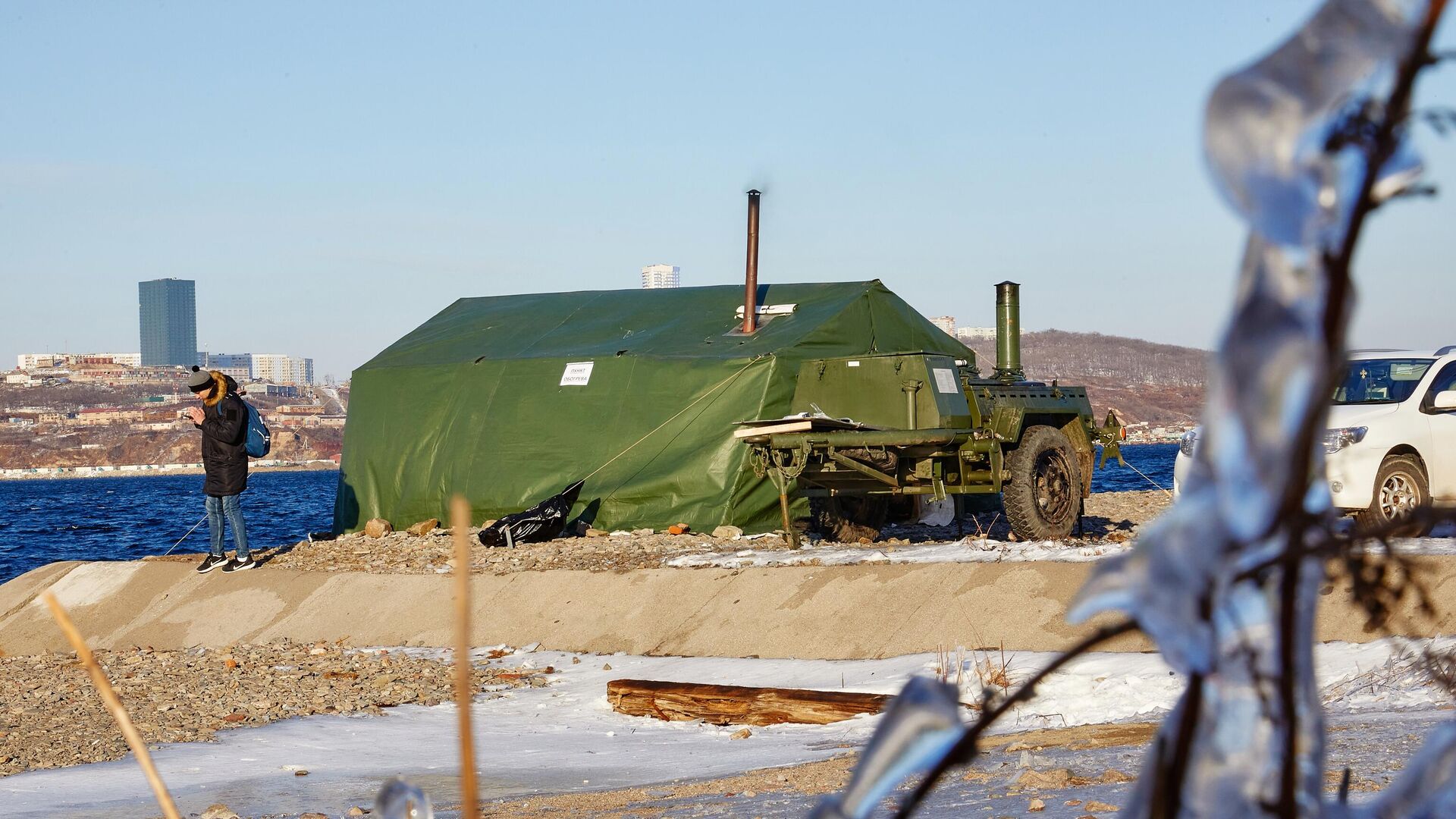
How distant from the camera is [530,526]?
15.4 metres

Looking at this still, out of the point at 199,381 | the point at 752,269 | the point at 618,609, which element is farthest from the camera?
the point at 752,269

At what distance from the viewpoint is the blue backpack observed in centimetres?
1450

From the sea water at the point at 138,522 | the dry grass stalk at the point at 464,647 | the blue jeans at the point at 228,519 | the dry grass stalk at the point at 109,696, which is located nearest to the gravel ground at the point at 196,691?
the blue jeans at the point at 228,519

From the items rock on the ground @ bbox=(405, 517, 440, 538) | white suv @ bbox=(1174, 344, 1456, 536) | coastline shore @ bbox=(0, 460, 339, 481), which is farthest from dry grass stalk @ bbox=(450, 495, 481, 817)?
coastline shore @ bbox=(0, 460, 339, 481)

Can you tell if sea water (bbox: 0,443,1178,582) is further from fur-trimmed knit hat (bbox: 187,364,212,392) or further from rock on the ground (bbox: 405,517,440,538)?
fur-trimmed knit hat (bbox: 187,364,212,392)

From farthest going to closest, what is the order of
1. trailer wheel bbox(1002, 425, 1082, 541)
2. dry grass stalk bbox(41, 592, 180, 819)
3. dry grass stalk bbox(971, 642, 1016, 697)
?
trailer wheel bbox(1002, 425, 1082, 541), dry grass stalk bbox(971, 642, 1016, 697), dry grass stalk bbox(41, 592, 180, 819)

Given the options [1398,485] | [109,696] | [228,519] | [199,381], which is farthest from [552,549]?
[109,696]

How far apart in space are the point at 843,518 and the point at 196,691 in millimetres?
7233

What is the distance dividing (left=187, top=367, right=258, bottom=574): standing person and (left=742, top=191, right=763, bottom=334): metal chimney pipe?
589cm

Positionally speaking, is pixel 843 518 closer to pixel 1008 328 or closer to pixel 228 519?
pixel 1008 328

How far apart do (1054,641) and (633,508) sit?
7528mm

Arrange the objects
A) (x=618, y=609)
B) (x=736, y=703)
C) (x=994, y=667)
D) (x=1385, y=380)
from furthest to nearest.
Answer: (x=1385, y=380)
(x=618, y=609)
(x=994, y=667)
(x=736, y=703)

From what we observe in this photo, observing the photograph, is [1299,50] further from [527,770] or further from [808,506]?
[808,506]

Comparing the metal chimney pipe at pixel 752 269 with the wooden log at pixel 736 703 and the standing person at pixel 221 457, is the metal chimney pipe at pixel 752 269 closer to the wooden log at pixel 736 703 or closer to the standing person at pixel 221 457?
the standing person at pixel 221 457
